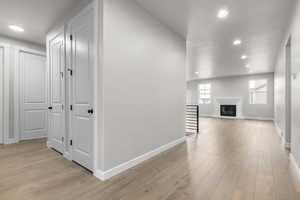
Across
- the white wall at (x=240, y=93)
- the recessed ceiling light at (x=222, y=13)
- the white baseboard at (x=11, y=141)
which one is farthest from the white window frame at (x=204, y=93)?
the white baseboard at (x=11, y=141)

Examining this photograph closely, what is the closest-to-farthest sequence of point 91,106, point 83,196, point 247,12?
point 83,196, point 91,106, point 247,12

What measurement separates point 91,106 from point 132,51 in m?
1.05

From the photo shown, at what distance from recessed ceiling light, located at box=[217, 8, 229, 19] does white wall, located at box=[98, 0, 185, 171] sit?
0.97m

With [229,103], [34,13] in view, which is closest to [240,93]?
[229,103]

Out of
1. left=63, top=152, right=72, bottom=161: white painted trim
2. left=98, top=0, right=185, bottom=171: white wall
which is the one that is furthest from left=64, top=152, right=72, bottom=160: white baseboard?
left=98, top=0, right=185, bottom=171: white wall

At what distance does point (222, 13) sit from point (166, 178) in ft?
9.56

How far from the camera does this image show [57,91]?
283 cm

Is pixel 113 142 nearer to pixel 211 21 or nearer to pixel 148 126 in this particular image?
pixel 148 126

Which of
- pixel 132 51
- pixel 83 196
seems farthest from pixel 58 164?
pixel 132 51

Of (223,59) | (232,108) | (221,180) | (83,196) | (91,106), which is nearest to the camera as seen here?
(83,196)

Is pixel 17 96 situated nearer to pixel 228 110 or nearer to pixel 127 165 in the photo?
pixel 127 165

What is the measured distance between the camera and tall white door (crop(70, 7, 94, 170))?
200 centimetres

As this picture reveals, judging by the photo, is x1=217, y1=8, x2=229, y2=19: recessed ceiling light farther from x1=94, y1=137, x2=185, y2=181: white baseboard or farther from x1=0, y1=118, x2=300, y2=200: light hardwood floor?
x1=94, y1=137, x2=185, y2=181: white baseboard

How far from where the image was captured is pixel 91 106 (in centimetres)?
197
